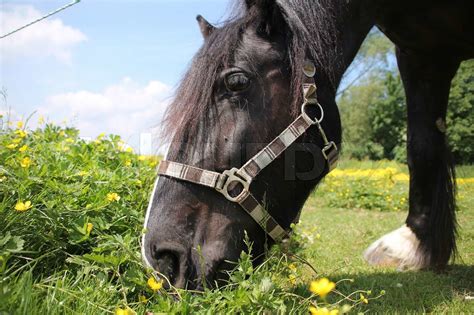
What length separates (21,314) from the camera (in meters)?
1.23

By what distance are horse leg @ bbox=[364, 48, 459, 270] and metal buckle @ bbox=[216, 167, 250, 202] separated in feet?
6.10

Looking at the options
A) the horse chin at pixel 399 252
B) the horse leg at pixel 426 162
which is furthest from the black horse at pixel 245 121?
the horse chin at pixel 399 252

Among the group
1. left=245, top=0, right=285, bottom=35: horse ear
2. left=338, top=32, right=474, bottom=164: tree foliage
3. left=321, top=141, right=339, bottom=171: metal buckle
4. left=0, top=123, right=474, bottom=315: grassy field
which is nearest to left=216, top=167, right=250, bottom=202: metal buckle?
left=0, top=123, right=474, bottom=315: grassy field

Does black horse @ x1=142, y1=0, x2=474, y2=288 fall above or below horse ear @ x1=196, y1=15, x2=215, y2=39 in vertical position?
below

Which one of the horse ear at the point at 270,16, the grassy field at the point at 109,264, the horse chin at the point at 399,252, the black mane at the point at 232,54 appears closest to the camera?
the grassy field at the point at 109,264


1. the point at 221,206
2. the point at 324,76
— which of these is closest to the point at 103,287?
the point at 221,206

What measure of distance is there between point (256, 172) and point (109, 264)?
778 mm

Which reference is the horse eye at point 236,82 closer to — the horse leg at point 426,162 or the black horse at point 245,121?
the black horse at point 245,121

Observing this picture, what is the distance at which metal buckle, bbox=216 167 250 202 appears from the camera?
68.6 inches

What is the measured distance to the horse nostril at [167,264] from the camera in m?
1.65

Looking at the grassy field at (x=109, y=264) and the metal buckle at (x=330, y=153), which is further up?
the metal buckle at (x=330, y=153)

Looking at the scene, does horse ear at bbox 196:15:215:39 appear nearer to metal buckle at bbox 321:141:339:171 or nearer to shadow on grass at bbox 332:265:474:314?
metal buckle at bbox 321:141:339:171

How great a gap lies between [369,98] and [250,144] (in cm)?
3381

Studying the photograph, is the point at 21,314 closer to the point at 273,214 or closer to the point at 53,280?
the point at 53,280
